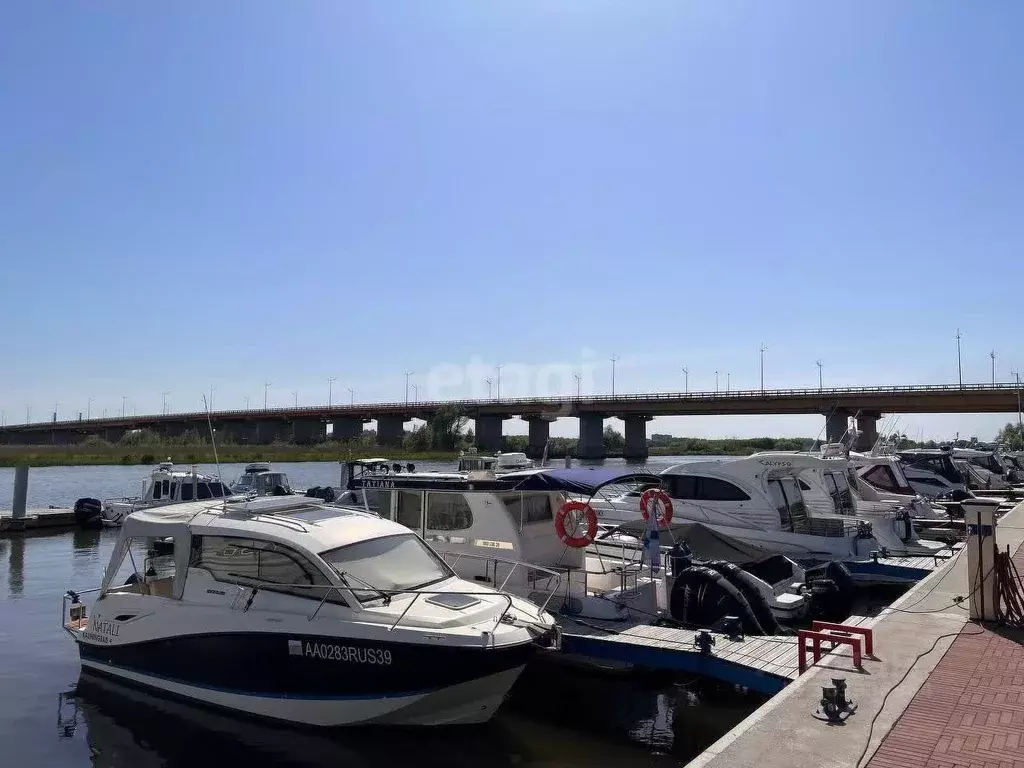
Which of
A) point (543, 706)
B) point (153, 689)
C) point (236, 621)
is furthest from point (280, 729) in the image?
point (543, 706)

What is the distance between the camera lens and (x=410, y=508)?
1284 cm

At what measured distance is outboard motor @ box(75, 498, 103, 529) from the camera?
95.0ft

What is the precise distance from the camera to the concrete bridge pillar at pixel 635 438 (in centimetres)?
9100

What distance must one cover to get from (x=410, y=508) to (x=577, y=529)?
2.87 m

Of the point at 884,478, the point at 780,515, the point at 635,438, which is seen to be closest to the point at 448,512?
the point at 780,515

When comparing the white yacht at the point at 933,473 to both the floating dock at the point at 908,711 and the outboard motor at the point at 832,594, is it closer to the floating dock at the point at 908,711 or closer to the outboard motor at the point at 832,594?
the outboard motor at the point at 832,594

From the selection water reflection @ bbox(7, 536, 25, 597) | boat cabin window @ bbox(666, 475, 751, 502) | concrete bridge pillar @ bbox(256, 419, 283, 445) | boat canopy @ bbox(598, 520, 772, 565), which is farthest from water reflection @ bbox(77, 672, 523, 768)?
concrete bridge pillar @ bbox(256, 419, 283, 445)

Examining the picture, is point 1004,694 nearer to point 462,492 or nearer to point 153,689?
point 462,492

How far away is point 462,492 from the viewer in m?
12.3

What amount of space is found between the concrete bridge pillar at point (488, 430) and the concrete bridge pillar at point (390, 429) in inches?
421

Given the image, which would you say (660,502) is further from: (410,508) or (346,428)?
(346,428)

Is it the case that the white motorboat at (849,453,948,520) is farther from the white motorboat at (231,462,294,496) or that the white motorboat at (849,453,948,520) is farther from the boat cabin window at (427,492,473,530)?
the white motorboat at (231,462,294,496)

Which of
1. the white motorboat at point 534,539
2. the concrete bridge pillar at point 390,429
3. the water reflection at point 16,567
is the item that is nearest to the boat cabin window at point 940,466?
the white motorboat at point 534,539

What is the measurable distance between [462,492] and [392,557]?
8.04 ft
